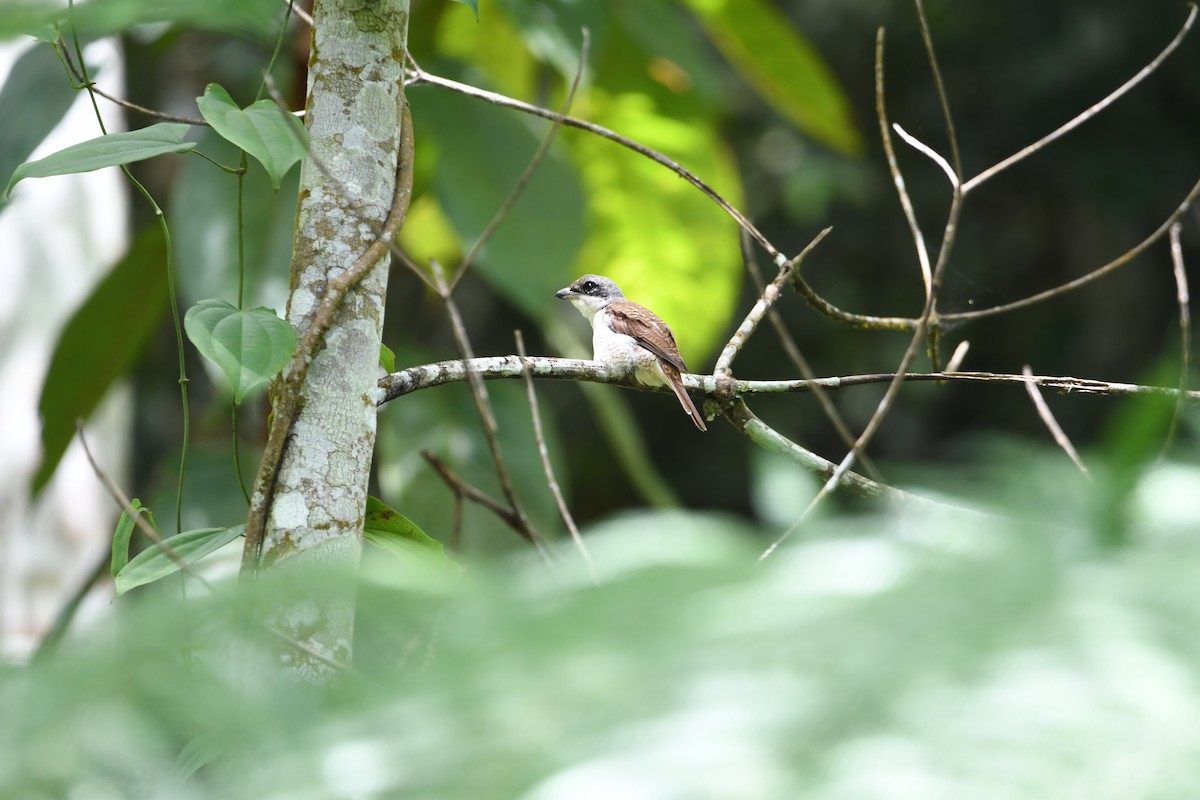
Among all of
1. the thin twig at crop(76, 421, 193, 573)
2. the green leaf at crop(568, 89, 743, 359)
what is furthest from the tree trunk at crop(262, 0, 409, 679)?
the green leaf at crop(568, 89, 743, 359)

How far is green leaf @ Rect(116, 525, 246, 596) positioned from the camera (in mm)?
1508

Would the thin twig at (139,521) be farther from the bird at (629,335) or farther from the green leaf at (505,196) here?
the green leaf at (505,196)

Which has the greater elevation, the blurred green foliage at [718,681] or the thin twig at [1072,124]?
the thin twig at [1072,124]

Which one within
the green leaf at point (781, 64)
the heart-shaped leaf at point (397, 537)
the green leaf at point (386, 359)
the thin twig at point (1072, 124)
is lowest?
the heart-shaped leaf at point (397, 537)

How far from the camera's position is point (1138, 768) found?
547 millimetres

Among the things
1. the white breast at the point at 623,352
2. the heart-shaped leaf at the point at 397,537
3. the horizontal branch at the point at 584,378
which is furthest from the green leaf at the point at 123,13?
the white breast at the point at 623,352

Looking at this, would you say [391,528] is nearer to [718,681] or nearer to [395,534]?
[395,534]

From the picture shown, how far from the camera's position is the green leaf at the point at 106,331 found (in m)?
4.15

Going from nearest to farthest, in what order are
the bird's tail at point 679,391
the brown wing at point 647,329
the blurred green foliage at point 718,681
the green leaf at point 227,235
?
the blurred green foliage at point 718,681, the bird's tail at point 679,391, the brown wing at point 647,329, the green leaf at point 227,235

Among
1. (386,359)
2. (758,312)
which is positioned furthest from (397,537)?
(758,312)

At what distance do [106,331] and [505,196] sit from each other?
1.58 m

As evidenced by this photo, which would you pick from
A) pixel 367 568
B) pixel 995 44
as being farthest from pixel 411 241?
pixel 995 44

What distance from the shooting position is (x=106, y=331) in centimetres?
427

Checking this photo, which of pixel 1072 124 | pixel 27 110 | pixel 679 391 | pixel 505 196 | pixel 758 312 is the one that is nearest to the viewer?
pixel 1072 124
